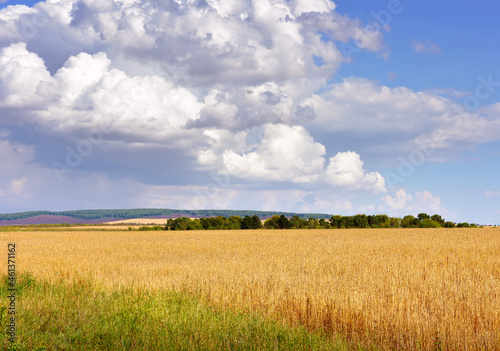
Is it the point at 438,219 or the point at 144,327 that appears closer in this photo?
the point at 144,327

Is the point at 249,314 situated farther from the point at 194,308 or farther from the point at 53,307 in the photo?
the point at 53,307

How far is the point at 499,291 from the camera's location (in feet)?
38.7

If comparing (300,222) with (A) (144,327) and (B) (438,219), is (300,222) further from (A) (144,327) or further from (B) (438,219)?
(A) (144,327)

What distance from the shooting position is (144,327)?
8.84 m

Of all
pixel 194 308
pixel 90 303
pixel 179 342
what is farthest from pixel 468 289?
pixel 90 303

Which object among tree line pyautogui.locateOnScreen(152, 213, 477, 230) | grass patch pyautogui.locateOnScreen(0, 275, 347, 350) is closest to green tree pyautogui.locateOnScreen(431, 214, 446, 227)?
tree line pyautogui.locateOnScreen(152, 213, 477, 230)

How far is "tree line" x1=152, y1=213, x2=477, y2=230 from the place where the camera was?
101562 millimetres

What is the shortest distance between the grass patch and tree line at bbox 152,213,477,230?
287 feet

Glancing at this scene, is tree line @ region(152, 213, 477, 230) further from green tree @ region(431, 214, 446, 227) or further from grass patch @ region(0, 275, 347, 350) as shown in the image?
grass patch @ region(0, 275, 347, 350)

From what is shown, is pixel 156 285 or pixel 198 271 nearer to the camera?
pixel 156 285

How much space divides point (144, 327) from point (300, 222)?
323 ft

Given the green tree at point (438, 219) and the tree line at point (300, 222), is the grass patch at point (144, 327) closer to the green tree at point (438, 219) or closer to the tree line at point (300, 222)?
the tree line at point (300, 222)

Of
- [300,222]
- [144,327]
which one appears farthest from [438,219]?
[144,327]

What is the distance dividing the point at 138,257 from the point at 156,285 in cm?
1448
